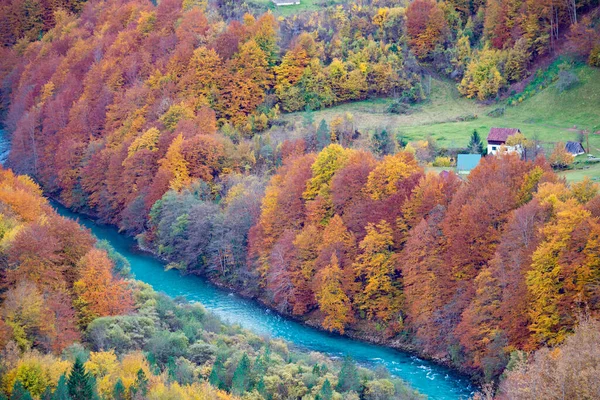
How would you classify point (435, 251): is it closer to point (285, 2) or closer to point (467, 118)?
point (467, 118)

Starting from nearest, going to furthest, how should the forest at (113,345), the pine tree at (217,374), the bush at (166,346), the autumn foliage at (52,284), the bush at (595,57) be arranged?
the forest at (113,345), the pine tree at (217,374), the autumn foliage at (52,284), the bush at (166,346), the bush at (595,57)

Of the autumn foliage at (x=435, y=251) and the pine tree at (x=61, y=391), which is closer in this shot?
the pine tree at (x=61, y=391)

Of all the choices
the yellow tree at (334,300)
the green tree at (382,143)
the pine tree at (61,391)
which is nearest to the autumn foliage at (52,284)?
the pine tree at (61,391)

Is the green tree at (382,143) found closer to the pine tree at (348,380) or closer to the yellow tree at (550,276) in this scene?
the yellow tree at (550,276)

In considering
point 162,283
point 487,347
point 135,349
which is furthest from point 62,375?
point 162,283

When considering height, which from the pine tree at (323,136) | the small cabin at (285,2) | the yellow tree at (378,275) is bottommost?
the yellow tree at (378,275)

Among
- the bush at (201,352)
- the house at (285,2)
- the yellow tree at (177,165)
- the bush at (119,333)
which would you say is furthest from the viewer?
the house at (285,2)

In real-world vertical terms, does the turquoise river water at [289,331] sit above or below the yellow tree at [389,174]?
below
